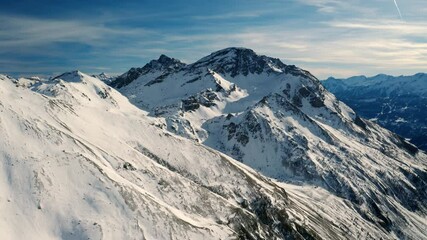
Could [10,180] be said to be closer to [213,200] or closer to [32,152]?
[32,152]

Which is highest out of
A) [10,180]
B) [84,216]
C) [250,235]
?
[10,180]

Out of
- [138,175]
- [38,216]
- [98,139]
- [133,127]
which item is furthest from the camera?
[133,127]

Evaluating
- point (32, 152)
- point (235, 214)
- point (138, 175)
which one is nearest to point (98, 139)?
point (138, 175)

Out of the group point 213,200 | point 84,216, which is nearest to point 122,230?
point 84,216

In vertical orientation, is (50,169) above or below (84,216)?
above

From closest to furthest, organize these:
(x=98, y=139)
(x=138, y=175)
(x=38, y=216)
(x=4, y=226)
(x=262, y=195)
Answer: (x=4, y=226) < (x=38, y=216) < (x=138, y=175) < (x=98, y=139) < (x=262, y=195)

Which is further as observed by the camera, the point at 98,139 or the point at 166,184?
the point at 98,139

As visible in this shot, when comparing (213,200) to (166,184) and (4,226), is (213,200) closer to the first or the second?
(166,184)
